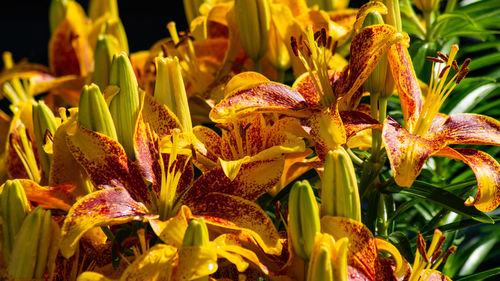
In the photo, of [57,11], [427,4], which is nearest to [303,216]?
[427,4]

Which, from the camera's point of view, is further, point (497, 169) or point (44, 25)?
point (44, 25)

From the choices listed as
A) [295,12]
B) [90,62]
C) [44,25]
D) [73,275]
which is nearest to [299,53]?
Answer: [295,12]

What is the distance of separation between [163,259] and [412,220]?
1.51ft

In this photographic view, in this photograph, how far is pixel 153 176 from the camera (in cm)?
53

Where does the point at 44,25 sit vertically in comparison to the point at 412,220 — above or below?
below

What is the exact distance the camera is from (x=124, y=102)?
1.69 ft

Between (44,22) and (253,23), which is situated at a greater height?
(253,23)

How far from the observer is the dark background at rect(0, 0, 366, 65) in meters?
2.43

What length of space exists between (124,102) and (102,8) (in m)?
0.46

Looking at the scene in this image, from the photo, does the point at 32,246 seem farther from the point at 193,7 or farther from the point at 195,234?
the point at 193,7

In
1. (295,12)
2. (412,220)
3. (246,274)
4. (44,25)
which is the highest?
(295,12)

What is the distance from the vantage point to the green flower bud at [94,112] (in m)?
0.49

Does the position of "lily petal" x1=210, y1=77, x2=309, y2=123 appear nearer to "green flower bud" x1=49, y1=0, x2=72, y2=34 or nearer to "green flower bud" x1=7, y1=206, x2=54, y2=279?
"green flower bud" x1=7, y1=206, x2=54, y2=279

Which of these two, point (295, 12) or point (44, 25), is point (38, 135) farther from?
point (44, 25)
